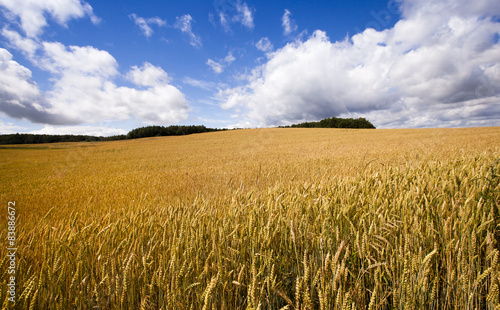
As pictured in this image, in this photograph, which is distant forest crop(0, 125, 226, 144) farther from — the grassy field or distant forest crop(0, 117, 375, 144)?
the grassy field

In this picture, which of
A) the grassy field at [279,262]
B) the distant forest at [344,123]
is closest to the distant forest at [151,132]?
the distant forest at [344,123]

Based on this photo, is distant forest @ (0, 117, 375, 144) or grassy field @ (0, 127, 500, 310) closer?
grassy field @ (0, 127, 500, 310)

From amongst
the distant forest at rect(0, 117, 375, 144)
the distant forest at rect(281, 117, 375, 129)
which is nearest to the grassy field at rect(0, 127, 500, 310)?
the distant forest at rect(0, 117, 375, 144)

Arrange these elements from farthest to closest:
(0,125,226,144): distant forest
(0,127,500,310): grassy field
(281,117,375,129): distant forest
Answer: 1. (281,117,375,129): distant forest
2. (0,125,226,144): distant forest
3. (0,127,500,310): grassy field

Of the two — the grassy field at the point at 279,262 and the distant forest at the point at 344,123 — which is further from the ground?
the distant forest at the point at 344,123

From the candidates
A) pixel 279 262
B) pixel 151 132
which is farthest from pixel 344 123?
pixel 279 262

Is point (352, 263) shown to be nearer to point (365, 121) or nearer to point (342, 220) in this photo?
point (342, 220)

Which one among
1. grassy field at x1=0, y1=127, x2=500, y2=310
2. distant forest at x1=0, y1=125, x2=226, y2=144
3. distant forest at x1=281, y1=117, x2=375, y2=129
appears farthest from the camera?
distant forest at x1=281, y1=117, x2=375, y2=129

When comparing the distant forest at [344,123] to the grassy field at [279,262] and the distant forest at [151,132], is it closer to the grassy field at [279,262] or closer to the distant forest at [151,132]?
the distant forest at [151,132]

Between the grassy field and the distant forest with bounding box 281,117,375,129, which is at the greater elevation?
the distant forest with bounding box 281,117,375,129

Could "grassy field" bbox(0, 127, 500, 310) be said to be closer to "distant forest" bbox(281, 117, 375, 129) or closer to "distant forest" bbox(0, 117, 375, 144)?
"distant forest" bbox(0, 117, 375, 144)

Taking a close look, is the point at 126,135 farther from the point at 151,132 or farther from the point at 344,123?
the point at 344,123

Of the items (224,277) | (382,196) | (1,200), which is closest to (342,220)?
(382,196)

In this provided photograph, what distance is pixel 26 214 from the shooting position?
3.73m
